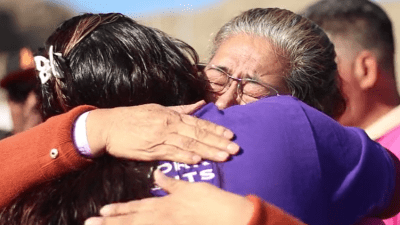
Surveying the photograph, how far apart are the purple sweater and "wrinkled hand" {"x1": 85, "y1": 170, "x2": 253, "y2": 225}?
5 centimetres

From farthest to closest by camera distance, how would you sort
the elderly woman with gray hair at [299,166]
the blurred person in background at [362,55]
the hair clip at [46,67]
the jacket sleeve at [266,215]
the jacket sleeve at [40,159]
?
the blurred person in background at [362,55] → the hair clip at [46,67] → the jacket sleeve at [40,159] → the elderly woman with gray hair at [299,166] → the jacket sleeve at [266,215]

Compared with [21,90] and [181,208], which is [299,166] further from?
[21,90]

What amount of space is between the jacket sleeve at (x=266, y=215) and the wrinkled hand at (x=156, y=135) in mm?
169

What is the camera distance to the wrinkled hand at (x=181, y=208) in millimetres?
1326

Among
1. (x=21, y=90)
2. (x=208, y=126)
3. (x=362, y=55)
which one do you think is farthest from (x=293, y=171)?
(x=21, y=90)

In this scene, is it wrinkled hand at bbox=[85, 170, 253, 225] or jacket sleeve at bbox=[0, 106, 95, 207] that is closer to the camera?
wrinkled hand at bbox=[85, 170, 253, 225]

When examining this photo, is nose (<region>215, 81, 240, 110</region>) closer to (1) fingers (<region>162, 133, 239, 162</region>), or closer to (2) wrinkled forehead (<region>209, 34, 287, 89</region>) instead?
(2) wrinkled forehead (<region>209, 34, 287, 89</region>)

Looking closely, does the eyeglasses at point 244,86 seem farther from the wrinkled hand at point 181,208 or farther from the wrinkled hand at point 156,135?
the wrinkled hand at point 181,208

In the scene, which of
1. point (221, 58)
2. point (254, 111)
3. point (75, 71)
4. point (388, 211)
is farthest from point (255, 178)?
point (221, 58)

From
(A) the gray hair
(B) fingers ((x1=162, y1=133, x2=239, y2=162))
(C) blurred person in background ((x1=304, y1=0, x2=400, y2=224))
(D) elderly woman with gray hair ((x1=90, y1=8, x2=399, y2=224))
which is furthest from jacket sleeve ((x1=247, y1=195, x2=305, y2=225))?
(C) blurred person in background ((x1=304, y1=0, x2=400, y2=224))

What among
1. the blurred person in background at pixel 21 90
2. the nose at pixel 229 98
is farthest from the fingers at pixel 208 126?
the blurred person in background at pixel 21 90

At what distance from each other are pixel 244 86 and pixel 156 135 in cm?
91

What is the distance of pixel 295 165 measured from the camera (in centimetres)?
142

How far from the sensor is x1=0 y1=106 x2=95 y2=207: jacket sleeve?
152 centimetres
